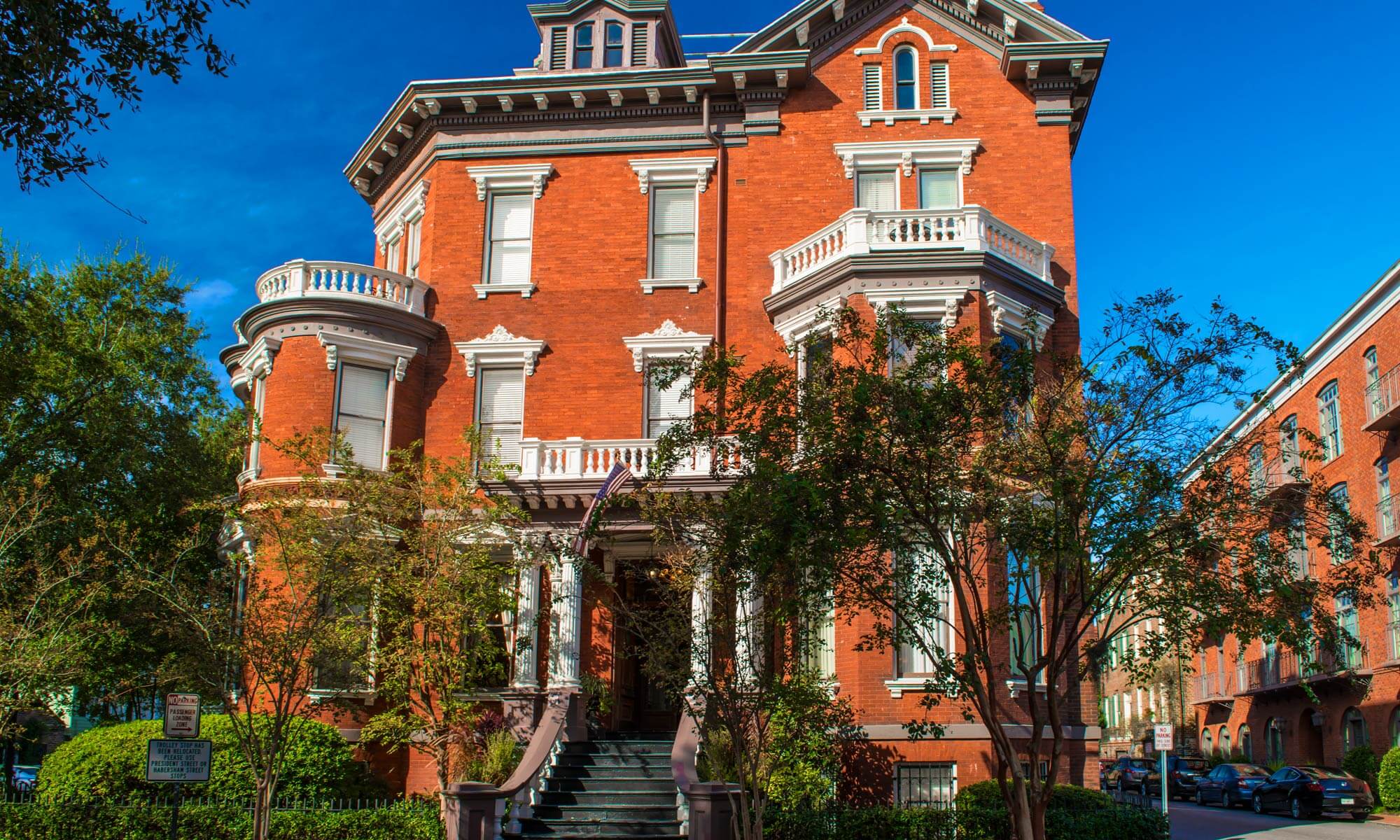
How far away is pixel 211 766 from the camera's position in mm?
19828

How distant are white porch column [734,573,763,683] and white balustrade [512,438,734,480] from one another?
6204mm

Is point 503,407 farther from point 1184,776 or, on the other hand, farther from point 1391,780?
point 1184,776

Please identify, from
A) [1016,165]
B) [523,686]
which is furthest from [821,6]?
[523,686]

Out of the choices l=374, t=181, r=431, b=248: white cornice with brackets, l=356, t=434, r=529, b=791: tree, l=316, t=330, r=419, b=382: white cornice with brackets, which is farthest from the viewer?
l=374, t=181, r=431, b=248: white cornice with brackets

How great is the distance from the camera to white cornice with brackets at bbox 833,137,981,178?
26.0m

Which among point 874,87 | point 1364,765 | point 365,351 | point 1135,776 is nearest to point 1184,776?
point 1135,776

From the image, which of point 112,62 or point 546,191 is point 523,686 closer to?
point 546,191

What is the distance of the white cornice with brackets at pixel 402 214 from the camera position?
2766 centimetres

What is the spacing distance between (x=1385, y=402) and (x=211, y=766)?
3385 centimetres

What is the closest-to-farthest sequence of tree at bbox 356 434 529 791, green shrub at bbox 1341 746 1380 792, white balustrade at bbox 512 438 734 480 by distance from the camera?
tree at bbox 356 434 529 791 < white balustrade at bbox 512 438 734 480 < green shrub at bbox 1341 746 1380 792

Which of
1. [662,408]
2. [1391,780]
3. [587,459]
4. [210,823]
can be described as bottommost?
[1391,780]

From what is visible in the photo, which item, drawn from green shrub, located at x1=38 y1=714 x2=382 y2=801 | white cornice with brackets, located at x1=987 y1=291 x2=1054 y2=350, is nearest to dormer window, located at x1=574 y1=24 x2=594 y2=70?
white cornice with brackets, located at x1=987 y1=291 x2=1054 y2=350

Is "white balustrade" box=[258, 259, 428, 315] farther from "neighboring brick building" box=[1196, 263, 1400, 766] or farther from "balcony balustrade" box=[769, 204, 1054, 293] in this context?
"neighboring brick building" box=[1196, 263, 1400, 766]

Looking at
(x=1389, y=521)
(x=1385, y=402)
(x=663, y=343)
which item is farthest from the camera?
(x=1389, y=521)
